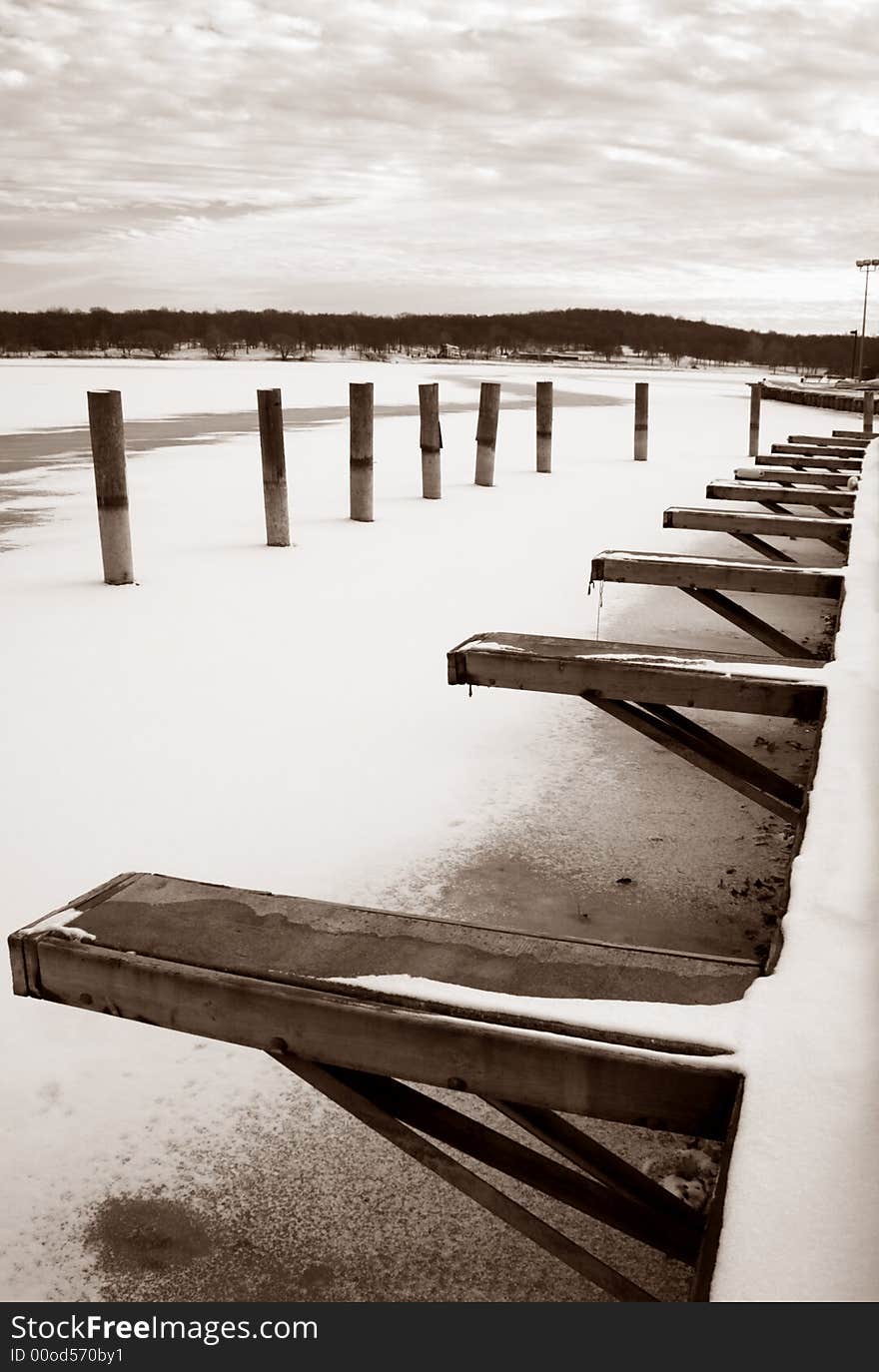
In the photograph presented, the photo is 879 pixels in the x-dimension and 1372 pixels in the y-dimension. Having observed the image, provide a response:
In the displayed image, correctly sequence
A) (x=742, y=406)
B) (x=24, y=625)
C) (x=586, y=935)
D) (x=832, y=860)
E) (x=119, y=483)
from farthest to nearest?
(x=742, y=406), (x=119, y=483), (x=24, y=625), (x=586, y=935), (x=832, y=860)

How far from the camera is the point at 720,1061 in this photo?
1882 millimetres

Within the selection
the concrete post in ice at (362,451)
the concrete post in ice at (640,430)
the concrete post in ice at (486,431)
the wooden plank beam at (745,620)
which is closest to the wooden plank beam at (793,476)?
the concrete post in ice at (362,451)

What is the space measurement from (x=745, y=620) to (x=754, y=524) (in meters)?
1.72

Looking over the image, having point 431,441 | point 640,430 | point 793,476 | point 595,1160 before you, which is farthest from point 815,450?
point 595,1160

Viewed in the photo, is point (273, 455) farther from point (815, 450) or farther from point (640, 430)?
point (640, 430)

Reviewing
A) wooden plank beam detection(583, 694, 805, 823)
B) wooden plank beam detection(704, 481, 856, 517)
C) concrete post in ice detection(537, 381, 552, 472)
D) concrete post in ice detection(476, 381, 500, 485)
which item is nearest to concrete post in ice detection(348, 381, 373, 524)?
concrete post in ice detection(476, 381, 500, 485)

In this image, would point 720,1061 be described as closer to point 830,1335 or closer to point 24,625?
point 830,1335

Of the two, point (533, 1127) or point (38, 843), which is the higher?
point (533, 1127)

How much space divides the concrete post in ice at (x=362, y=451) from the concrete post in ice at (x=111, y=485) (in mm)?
3105

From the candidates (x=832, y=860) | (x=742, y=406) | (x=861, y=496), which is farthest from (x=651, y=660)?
(x=742, y=406)

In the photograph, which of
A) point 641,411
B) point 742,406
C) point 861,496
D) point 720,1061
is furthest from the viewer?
point 742,406

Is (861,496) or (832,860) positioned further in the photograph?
(861,496)

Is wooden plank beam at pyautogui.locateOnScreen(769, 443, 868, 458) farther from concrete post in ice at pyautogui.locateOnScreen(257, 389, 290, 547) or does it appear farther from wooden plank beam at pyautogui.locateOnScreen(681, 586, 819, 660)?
wooden plank beam at pyautogui.locateOnScreen(681, 586, 819, 660)

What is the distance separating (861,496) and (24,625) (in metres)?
6.60
